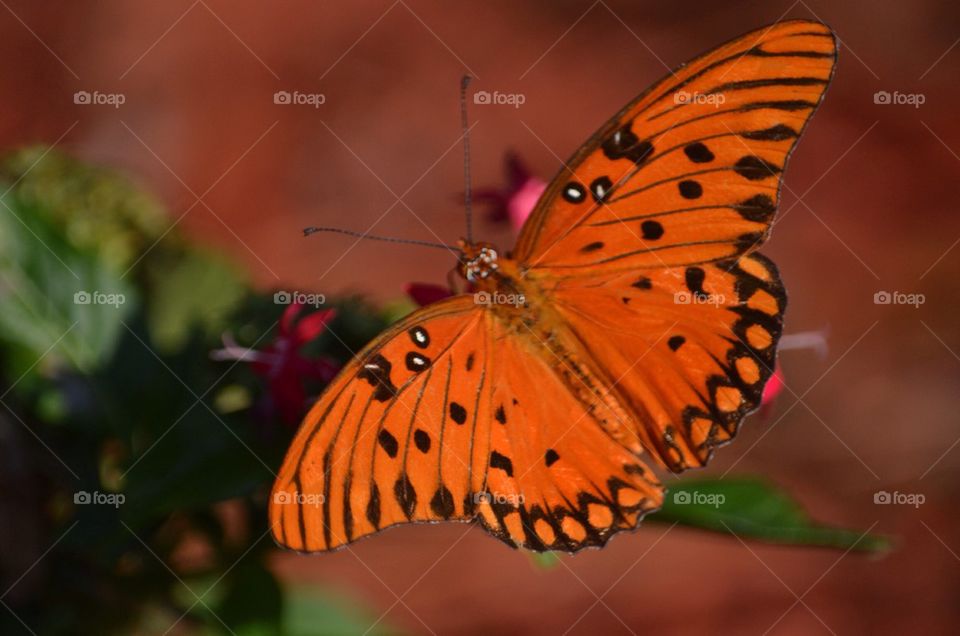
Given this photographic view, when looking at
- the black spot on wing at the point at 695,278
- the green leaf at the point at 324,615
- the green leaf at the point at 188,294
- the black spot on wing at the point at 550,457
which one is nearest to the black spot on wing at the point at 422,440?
the black spot on wing at the point at 550,457

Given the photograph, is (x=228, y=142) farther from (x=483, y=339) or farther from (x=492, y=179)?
(x=483, y=339)

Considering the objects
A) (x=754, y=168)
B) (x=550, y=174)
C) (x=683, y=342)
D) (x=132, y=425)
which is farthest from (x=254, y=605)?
(x=550, y=174)

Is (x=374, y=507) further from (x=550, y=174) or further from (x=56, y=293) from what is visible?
(x=550, y=174)

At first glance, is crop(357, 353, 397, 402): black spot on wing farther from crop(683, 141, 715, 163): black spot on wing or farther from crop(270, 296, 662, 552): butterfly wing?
A: crop(683, 141, 715, 163): black spot on wing

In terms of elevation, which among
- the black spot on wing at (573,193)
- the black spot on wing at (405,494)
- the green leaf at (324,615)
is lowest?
the green leaf at (324,615)

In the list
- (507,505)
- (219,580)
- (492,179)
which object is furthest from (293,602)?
(492,179)

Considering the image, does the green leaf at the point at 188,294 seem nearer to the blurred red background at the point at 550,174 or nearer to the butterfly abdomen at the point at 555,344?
the butterfly abdomen at the point at 555,344

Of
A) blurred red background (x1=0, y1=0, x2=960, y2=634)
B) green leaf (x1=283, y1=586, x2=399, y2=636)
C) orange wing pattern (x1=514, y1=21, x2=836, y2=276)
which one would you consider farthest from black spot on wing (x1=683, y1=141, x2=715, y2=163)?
blurred red background (x1=0, y1=0, x2=960, y2=634)
